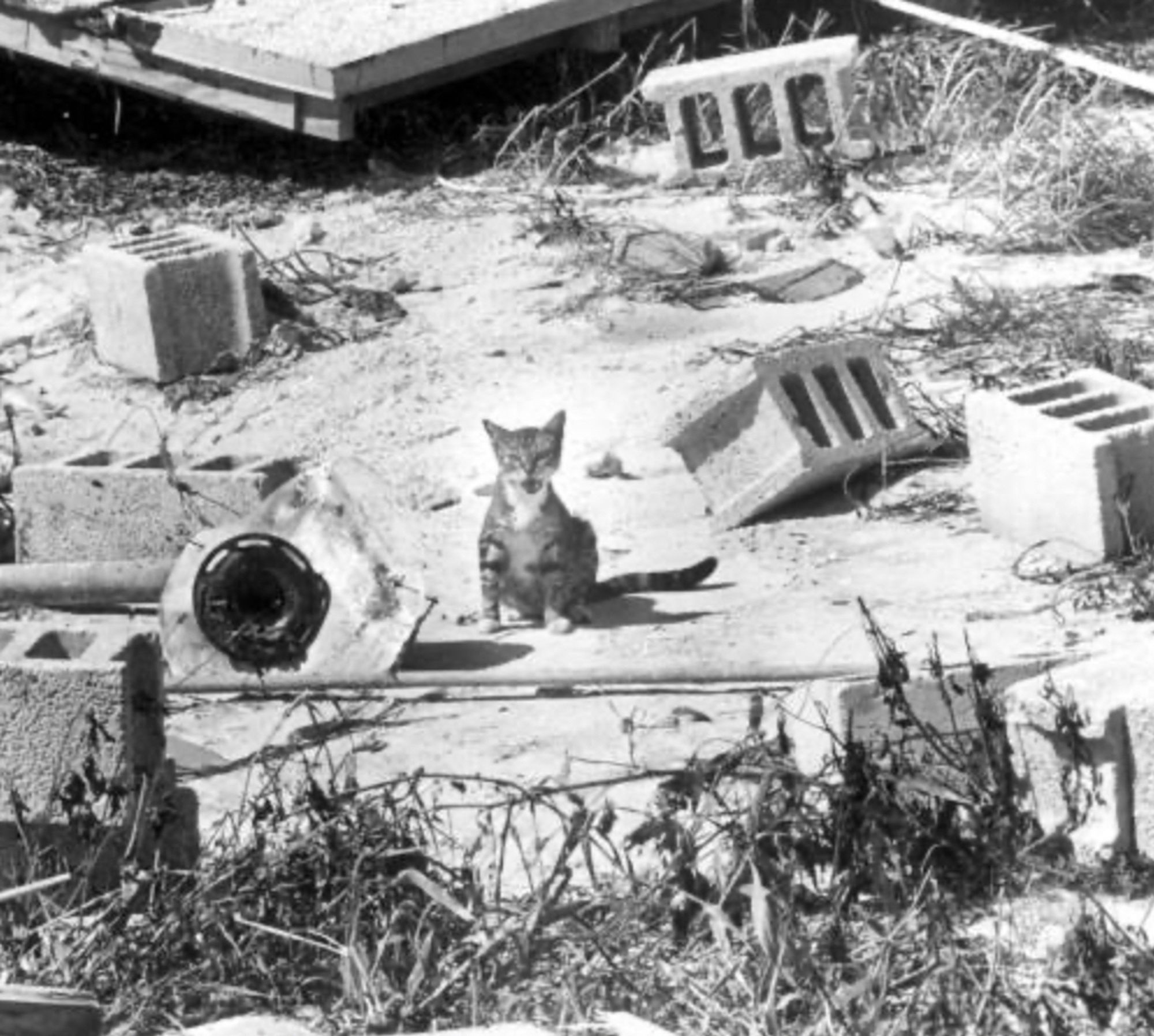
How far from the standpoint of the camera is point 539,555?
8.78m

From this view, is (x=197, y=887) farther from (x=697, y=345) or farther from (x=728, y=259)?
(x=728, y=259)

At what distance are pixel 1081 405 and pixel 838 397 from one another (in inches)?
38.0

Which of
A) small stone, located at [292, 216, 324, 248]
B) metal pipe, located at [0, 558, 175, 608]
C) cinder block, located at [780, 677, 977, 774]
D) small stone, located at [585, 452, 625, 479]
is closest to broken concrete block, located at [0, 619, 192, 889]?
cinder block, located at [780, 677, 977, 774]

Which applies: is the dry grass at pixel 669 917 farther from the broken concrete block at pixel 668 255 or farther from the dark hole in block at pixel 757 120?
the dark hole in block at pixel 757 120

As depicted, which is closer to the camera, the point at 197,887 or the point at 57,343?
the point at 197,887

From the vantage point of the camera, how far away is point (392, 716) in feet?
26.3

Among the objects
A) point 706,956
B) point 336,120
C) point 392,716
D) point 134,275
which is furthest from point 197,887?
point 336,120

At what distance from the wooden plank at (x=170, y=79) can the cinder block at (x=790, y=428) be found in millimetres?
3146

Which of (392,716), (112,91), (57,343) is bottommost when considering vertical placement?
(392,716)

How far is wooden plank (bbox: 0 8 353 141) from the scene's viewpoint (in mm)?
12242

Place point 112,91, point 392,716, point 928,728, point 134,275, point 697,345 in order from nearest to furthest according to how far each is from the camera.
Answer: point 928,728, point 392,716, point 697,345, point 134,275, point 112,91

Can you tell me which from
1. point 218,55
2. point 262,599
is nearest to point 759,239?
point 218,55

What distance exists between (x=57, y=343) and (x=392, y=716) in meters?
4.09

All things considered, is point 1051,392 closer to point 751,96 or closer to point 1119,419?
point 1119,419
